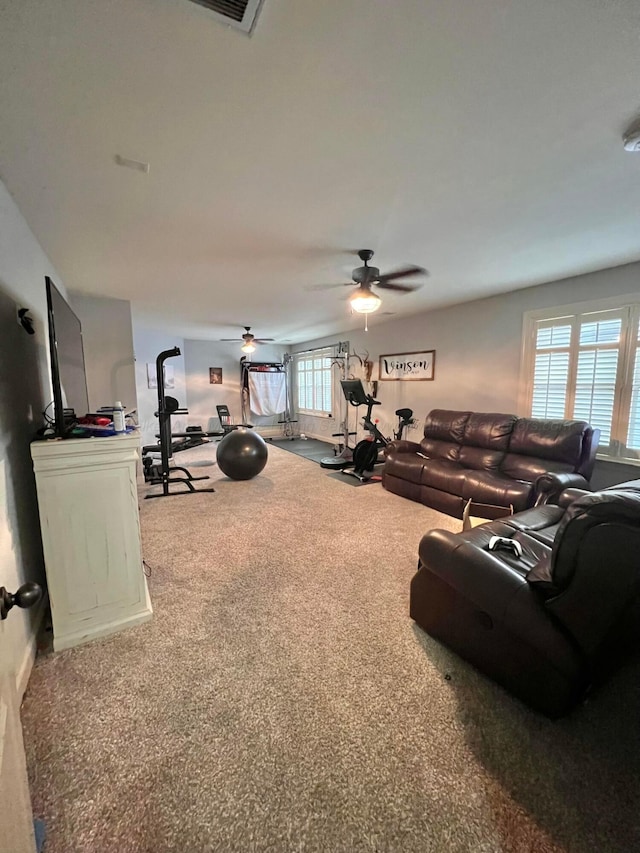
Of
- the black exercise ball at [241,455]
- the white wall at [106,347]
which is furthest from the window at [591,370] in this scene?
the white wall at [106,347]

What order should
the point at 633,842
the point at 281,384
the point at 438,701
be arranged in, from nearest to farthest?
the point at 633,842
the point at 438,701
the point at 281,384

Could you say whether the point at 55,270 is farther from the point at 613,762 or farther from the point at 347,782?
the point at 613,762

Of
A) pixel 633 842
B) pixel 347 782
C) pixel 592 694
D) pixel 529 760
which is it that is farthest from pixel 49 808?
pixel 592 694

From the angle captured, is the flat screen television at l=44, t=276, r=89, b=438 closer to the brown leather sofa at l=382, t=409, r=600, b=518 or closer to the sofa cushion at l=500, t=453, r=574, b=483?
the brown leather sofa at l=382, t=409, r=600, b=518

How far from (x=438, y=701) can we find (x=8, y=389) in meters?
2.63

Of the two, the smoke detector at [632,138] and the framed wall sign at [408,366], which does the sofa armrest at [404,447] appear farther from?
the smoke detector at [632,138]

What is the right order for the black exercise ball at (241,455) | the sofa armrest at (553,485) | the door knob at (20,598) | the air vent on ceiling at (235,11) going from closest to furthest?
the door knob at (20,598)
the air vent on ceiling at (235,11)
the sofa armrest at (553,485)
the black exercise ball at (241,455)

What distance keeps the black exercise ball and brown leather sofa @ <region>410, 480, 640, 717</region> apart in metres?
3.32

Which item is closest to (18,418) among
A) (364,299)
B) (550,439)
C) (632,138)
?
(364,299)

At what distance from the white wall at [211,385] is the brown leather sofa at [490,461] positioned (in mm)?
5545

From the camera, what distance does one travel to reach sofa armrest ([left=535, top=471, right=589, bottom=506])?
112 inches

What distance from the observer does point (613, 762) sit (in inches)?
48.9

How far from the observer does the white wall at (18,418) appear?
5.09 ft

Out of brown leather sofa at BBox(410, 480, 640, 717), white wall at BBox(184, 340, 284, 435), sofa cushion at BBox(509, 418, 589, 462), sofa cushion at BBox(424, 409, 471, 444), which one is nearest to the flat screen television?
brown leather sofa at BBox(410, 480, 640, 717)
